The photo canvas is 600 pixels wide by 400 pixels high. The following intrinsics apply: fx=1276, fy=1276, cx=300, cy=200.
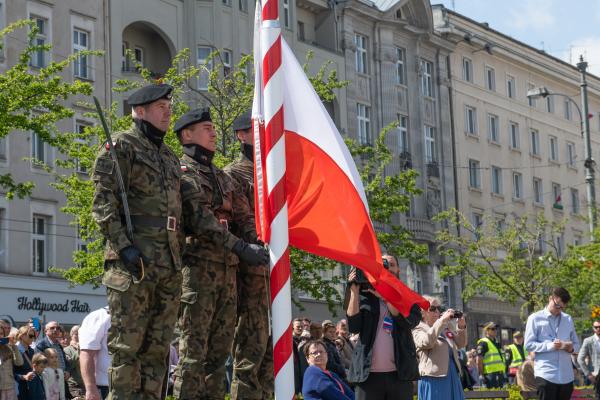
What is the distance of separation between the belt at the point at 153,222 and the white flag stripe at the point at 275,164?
0.71 m

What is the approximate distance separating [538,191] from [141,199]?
6262 cm

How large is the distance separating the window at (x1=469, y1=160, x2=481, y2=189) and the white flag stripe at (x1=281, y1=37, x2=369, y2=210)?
54074mm

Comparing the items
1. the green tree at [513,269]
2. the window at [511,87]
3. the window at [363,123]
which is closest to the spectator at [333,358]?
the green tree at [513,269]

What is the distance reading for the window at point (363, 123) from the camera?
5425 cm

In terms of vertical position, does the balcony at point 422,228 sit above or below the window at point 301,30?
below

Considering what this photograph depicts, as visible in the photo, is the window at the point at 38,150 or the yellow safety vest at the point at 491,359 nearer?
the yellow safety vest at the point at 491,359

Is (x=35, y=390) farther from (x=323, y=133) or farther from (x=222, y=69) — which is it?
Answer: (x=222, y=69)

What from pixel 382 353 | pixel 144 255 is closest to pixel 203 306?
pixel 144 255

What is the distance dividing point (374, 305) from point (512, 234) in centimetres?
3893

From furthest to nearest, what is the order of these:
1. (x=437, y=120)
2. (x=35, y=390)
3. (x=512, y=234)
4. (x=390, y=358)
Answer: (x=437, y=120)
(x=512, y=234)
(x=35, y=390)
(x=390, y=358)

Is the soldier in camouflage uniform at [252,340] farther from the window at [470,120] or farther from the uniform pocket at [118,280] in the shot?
the window at [470,120]

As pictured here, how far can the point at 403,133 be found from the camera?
57.7 metres

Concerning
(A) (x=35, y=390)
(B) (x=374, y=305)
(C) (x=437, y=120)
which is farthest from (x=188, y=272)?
(C) (x=437, y=120)

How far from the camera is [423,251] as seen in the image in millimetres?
38719
